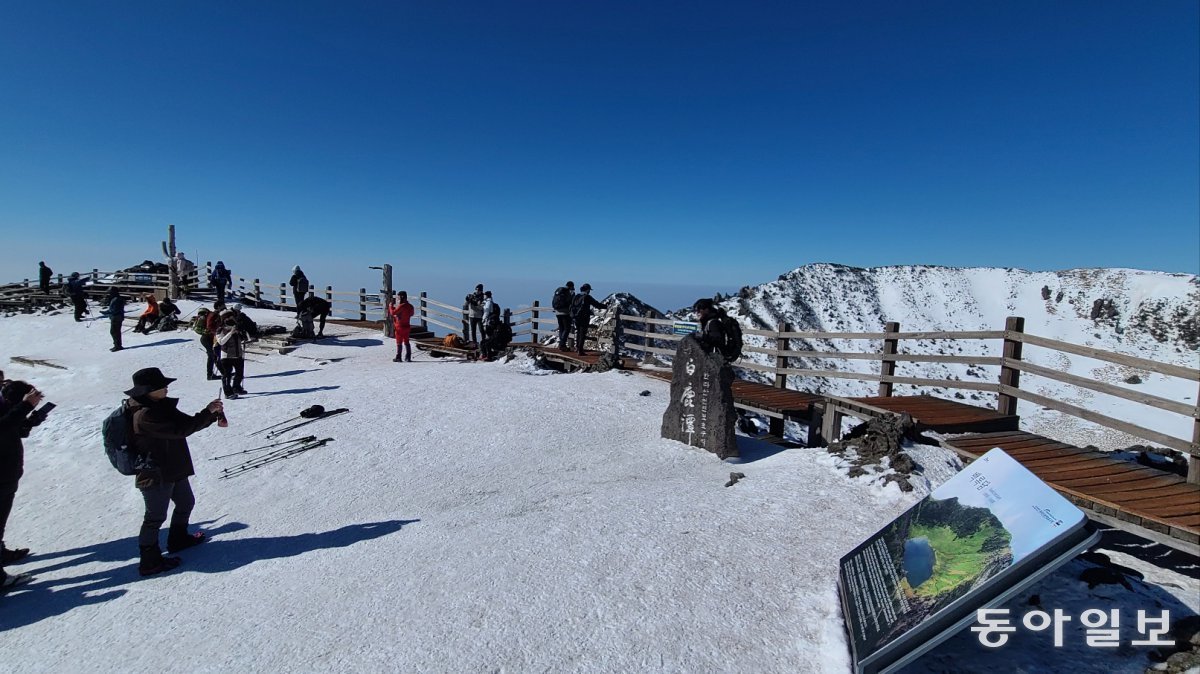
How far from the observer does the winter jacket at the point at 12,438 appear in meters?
4.70

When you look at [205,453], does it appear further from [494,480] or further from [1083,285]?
[1083,285]

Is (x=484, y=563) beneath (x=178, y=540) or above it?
above

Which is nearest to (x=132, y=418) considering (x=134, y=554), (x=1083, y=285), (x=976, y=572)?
(x=134, y=554)

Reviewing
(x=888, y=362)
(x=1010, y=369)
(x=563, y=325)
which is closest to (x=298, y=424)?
(x=563, y=325)

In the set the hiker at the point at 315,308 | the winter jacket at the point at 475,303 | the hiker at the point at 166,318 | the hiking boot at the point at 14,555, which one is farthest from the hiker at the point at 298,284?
the hiking boot at the point at 14,555

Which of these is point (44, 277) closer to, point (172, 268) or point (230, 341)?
point (172, 268)

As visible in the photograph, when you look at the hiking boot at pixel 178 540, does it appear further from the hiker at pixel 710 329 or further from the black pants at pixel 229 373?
the black pants at pixel 229 373

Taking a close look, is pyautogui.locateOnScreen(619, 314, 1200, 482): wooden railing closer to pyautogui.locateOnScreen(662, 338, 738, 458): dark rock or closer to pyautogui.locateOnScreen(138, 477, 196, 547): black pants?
pyautogui.locateOnScreen(662, 338, 738, 458): dark rock

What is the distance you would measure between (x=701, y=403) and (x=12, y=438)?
728 centimetres

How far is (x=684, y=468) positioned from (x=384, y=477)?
13.3ft

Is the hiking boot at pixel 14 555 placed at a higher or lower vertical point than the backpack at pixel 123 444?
lower

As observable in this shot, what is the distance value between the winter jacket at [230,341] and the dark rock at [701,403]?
932cm

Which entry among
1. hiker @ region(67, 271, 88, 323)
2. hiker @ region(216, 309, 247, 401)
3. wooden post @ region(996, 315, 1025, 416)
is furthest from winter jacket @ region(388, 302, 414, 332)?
hiker @ region(67, 271, 88, 323)

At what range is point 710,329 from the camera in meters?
7.55
